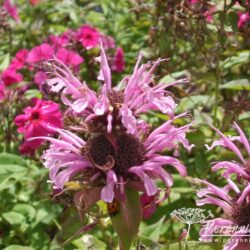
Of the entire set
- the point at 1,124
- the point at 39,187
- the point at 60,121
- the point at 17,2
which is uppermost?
the point at 60,121

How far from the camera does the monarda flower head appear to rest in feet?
3.81

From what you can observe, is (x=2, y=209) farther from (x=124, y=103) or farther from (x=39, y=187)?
(x=124, y=103)

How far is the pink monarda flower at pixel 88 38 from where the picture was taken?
2.46 m

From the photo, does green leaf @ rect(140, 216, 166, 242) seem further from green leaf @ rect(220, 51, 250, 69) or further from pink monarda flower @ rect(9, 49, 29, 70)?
pink monarda flower @ rect(9, 49, 29, 70)

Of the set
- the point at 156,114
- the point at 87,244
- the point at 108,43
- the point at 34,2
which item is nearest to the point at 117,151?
the point at 87,244

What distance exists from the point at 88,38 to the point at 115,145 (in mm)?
1374

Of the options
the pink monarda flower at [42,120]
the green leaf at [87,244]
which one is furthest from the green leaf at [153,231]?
the pink monarda flower at [42,120]

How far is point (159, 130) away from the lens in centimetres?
126

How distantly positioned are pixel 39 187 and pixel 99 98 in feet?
2.80

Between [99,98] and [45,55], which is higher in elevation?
[99,98]

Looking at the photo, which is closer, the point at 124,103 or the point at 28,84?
the point at 124,103

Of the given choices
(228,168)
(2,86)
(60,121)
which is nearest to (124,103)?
(228,168)

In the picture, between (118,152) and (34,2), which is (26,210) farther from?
(34,2)

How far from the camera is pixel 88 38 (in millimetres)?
2490
